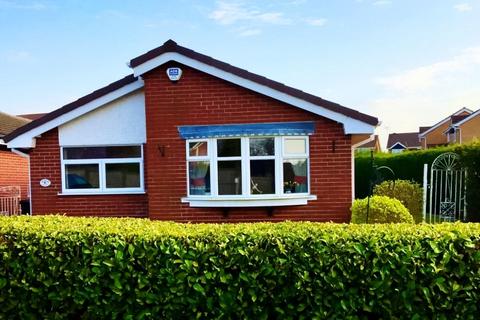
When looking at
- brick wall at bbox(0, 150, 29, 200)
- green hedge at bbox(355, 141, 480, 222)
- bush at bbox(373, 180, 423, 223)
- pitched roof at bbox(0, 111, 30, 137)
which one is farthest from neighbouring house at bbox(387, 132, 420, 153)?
brick wall at bbox(0, 150, 29, 200)

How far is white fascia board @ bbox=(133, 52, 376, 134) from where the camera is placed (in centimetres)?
915

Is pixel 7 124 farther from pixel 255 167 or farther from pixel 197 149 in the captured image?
pixel 255 167

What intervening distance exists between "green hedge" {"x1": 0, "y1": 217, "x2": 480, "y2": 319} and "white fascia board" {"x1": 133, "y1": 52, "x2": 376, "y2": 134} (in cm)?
478

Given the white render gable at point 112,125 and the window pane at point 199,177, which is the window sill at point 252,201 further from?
the white render gable at point 112,125

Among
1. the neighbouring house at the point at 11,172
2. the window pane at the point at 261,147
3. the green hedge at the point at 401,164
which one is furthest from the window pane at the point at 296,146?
the neighbouring house at the point at 11,172

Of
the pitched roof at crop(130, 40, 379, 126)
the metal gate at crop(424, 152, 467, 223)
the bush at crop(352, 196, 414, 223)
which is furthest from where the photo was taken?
the metal gate at crop(424, 152, 467, 223)

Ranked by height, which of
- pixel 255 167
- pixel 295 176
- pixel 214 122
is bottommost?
pixel 295 176

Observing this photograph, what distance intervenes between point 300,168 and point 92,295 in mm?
5979

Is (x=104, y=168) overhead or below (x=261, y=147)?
below

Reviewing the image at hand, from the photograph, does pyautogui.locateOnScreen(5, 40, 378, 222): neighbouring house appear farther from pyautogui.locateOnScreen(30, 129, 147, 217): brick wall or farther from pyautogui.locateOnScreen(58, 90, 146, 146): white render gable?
pyautogui.locateOnScreen(30, 129, 147, 217): brick wall

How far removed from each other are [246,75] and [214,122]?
1.23 metres

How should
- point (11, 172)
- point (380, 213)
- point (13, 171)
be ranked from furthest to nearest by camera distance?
1. point (13, 171)
2. point (11, 172)
3. point (380, 213)

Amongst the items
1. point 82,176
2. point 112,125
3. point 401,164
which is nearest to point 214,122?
point 112,125

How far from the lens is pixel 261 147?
31.1ft
